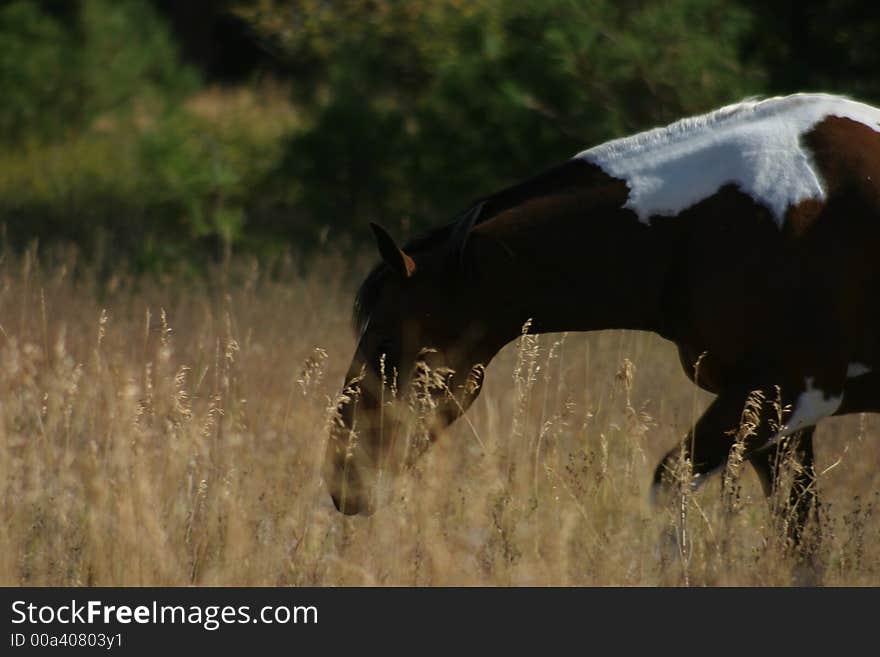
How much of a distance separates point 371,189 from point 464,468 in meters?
5.86

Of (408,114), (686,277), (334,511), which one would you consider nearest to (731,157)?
(686,277)

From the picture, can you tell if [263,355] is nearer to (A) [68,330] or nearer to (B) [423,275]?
(A) [68,330]

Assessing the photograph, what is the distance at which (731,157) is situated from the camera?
4812 millimetres

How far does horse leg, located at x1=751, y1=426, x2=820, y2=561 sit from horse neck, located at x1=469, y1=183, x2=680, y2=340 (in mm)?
625

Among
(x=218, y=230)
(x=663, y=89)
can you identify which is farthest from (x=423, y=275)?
(x=218, y=230)

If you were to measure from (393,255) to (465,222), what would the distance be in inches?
10.6

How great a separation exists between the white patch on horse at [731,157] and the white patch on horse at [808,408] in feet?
1.87

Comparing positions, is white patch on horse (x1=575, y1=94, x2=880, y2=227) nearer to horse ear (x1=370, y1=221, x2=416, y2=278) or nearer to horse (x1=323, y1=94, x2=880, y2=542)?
horse (x1=323, y1=94, x2=880, y2=542)

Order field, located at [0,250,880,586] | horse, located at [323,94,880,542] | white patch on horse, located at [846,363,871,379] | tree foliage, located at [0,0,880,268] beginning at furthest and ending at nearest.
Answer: tree foliage, located at [0,0,880,268]
white patch on horse, located at [846,363,871,379]
horse, located at [323,94,880,542]
field, located at [0,250,880,586]

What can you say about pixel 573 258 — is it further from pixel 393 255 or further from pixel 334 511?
pixel 334 511

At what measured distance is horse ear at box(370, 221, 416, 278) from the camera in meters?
4.71

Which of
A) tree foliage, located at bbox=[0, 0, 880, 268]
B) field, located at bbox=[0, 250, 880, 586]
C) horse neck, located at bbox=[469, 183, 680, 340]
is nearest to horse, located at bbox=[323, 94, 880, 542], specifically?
horse neck, located at bbox=[469, 183, 680, 340]

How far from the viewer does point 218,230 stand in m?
10.8
